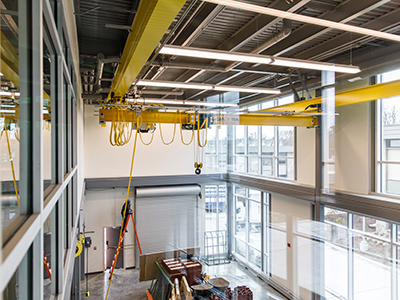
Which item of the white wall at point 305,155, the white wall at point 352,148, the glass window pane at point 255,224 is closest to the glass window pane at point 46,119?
the white wall at point 352,148

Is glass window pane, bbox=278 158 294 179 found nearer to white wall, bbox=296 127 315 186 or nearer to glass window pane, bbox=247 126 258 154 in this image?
white wall, bbox=296 127 315 186

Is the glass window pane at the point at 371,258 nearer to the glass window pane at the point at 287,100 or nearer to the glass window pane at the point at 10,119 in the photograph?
the glass window pane at the point at 287,100

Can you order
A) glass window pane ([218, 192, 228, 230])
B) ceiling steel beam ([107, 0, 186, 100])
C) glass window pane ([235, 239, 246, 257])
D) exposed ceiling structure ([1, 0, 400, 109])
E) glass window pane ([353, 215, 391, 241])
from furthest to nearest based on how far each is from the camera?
1. glass window pane ([218, 192, 228, 230])
2. glass window pane ([235, 239, 246, 257])
3. glass window pane ([353, 215, 391, 241])
4. exposed ceiling structure ([1, 0, 400, 109])
5. ceiling steel beam ([107, 0, 186, 100])

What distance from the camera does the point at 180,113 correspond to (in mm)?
5812

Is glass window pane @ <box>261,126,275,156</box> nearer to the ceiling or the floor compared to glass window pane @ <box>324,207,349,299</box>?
nearer to the ceiling

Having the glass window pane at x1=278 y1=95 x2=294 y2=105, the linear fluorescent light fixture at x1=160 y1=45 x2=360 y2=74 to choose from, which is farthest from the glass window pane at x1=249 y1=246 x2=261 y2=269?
the linear fluorescent light fixture at x1=160 y1=45 x2=360 y2=74

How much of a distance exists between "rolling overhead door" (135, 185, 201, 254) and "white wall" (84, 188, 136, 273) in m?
0.50

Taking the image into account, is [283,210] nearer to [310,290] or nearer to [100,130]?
[310,290]

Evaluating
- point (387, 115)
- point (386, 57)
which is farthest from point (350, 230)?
point (386, 57)

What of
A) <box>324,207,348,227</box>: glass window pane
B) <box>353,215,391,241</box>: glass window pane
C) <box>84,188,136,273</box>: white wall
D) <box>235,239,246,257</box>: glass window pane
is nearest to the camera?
<box>353,215,391,241</box>: glass window pane

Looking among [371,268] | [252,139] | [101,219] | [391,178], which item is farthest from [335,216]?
[101,219]

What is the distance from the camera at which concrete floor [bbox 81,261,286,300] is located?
759 cm

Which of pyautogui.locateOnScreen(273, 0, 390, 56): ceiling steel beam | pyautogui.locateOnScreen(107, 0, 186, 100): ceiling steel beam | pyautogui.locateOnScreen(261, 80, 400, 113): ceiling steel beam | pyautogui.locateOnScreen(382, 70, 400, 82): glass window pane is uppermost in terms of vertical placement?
pyautogui.locateOnScreen(273, 0, 390, 56): ceiling steel beam

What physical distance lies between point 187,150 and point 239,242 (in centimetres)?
366
